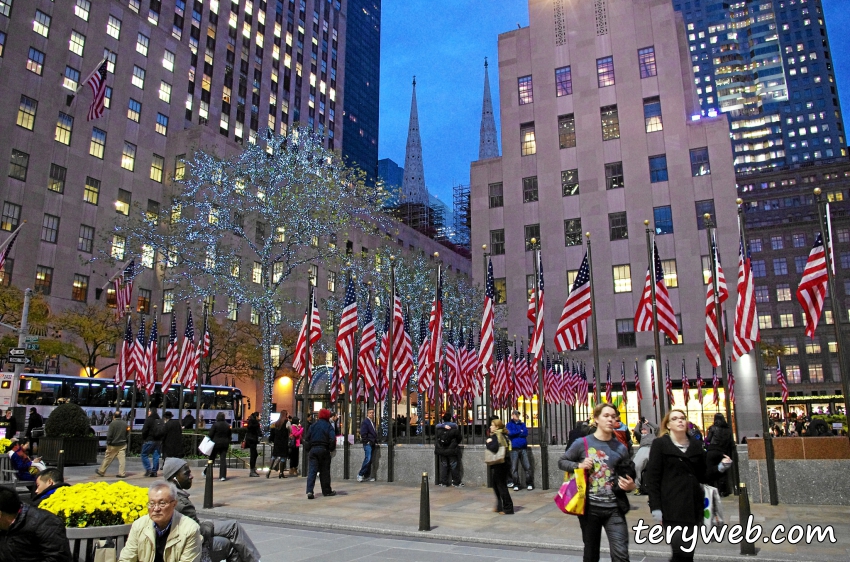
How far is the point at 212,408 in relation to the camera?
159 ft

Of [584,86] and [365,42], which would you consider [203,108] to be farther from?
[365,42]

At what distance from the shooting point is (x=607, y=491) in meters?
6.45

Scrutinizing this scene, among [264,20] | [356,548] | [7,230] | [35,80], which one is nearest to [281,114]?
[264,20]

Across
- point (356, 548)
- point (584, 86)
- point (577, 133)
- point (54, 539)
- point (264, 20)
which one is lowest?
point (356, 548)

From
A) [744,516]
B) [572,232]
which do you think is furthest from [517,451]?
[572,232]

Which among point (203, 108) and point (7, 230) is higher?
point (203, 108)

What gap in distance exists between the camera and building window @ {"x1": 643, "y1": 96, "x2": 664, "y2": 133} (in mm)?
50688

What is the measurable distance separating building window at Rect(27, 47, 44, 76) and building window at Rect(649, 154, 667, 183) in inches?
1972

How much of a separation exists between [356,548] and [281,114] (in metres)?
88.8

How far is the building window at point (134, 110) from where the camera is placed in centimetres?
5809

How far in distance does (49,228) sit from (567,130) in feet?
142

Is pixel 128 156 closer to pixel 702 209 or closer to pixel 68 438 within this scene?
pixel 68 438

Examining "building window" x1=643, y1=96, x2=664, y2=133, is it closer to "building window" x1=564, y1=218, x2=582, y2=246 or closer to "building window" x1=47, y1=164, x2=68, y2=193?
"building window" x1=564, y1=218, x2=582, y2=246

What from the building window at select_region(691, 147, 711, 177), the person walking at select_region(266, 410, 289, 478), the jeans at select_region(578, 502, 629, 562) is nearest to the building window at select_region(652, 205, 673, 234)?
the building window at select_region(691, 147, 711, 177)
